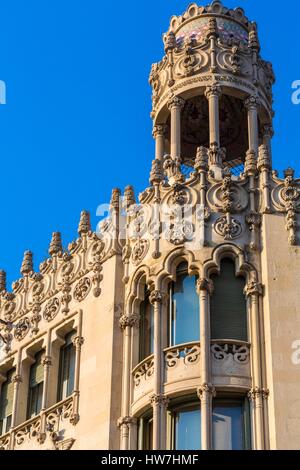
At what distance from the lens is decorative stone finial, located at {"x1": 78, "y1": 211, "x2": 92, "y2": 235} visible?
120 feet

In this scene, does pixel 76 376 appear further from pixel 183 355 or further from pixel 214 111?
pixel 214 111

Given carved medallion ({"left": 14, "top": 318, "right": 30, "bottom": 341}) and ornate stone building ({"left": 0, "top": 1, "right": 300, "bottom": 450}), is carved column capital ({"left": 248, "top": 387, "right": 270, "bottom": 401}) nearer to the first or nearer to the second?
ornate stone building ({"left": 0, "top": 1, "right": 300, "bottom": 450})

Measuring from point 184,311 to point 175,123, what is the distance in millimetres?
7315

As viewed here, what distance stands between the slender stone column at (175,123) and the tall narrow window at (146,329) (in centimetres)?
506

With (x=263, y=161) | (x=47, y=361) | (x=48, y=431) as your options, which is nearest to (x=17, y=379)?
(x=47, y=361)

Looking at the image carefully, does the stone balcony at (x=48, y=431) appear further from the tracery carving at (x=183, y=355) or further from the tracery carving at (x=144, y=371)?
the tracery carving at (x=183, y=355)

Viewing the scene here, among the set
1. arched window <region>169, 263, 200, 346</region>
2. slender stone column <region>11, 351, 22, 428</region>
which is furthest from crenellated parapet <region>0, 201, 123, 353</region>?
arched window <region>169, 263, 200, 346</region>

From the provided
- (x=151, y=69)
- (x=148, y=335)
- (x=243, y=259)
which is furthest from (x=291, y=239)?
(x=151, y=69)

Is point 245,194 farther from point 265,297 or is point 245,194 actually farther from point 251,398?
point 251,398

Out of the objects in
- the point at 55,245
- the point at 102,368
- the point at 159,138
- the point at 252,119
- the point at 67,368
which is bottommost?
the point at 102,368

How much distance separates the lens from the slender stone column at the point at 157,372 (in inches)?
1190

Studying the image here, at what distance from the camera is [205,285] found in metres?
32.0

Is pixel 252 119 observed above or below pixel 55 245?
above

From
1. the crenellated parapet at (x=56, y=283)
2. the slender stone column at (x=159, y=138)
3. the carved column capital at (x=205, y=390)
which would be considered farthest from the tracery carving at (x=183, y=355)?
the slender stone column at (x=159, y=138)
